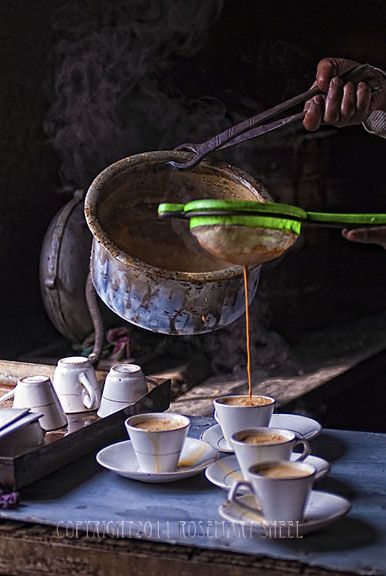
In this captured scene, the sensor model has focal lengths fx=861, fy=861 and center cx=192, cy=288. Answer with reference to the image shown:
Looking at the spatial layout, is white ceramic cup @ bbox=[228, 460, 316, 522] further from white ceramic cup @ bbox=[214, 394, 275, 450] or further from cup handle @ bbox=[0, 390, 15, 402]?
cup handle @ bbox=[0, 390, 15, 402]

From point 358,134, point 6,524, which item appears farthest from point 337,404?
point 6,524

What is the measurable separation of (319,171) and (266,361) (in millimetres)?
849

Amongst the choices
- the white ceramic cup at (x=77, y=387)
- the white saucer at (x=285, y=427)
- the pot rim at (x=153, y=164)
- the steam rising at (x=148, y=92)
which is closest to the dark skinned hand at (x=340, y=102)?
the pot rim at (x=153, y=164)

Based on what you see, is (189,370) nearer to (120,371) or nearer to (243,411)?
(120,371)

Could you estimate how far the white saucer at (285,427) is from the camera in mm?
1671

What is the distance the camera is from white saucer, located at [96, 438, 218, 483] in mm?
1471

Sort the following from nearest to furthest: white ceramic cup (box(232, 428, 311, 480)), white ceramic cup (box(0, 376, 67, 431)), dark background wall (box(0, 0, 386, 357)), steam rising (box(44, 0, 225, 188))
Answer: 1. white ceramic cup (box(232, 428, 311, 480))
2. white ceramic cup (box(0, 376, 67, 431))
3. dark background wall (box(0, 0, 386, 357))
4. steam rising (box(44, 0, 225, 188))

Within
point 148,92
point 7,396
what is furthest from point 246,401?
point 148,92

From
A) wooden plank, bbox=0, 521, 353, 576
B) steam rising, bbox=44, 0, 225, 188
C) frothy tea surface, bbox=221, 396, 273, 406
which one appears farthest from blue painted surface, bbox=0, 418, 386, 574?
steam rising, bbox=44, 0, 225, 188

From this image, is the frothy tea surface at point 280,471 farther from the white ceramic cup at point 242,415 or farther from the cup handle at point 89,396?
the cup handle at point 89,396

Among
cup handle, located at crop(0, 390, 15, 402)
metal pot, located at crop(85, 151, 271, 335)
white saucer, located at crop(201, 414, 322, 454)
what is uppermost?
metal pot, located at crop(85, 151, 271, 335)

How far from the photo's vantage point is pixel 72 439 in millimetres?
1604

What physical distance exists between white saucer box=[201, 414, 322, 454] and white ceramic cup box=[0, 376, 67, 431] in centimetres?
29

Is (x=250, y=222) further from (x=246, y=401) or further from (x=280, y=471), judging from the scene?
(x=280, y=471)
